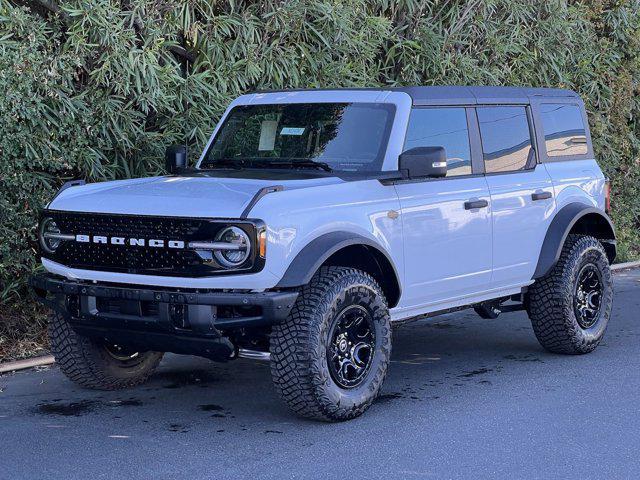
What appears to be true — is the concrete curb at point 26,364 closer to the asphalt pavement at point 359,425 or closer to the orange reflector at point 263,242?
the asphalt pavement at point 359,425

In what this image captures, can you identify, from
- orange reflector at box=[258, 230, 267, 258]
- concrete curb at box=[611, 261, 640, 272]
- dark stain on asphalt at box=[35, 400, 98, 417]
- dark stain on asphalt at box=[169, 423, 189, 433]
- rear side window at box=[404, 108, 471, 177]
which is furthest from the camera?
concrete curb at box=[611, 261, 640, 272]

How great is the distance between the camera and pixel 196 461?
571 centimetres

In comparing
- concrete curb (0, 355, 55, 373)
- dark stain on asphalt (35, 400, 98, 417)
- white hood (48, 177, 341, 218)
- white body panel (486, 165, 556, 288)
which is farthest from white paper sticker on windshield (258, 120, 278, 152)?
concrete curb (0, 355, 55, 373)

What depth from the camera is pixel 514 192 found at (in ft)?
25.6

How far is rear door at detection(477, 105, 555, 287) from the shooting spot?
7688 mm

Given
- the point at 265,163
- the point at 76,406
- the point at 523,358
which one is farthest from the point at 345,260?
the point at 523,358

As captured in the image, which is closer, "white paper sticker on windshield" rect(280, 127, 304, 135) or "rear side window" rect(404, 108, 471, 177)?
"rear side window" rect(404, 108, 471, 177)

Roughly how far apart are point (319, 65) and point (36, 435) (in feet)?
17.3

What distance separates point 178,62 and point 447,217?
3.68 metres

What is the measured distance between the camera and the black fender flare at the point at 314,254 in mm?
6113

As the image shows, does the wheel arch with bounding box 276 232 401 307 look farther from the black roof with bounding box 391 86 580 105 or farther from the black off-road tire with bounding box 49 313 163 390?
the black off-road tire with bounding box 49 313 163 390

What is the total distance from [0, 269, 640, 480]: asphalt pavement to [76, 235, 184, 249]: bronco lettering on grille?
1008mm

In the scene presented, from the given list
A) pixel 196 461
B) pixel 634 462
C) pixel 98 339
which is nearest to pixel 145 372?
pixel 98 339

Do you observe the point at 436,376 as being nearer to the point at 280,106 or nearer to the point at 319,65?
the point at 280,106
